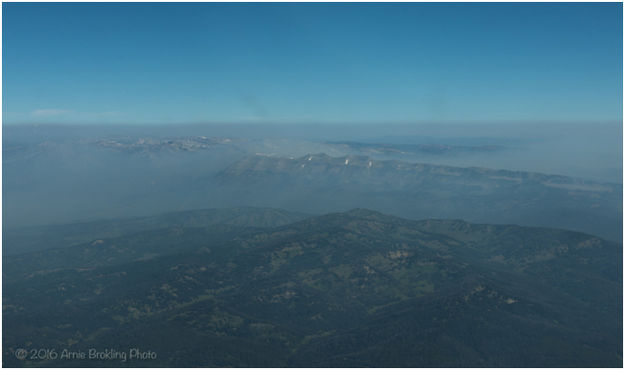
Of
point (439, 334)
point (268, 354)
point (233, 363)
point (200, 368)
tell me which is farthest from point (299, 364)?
point (439, 334)

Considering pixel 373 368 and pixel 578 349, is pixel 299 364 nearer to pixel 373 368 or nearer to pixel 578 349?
pixel 373 368

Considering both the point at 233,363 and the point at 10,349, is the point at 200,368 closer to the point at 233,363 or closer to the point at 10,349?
the point at 233,363

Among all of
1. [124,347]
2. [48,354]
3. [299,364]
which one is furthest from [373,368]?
[48,354]

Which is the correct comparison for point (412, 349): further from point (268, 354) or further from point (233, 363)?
point (233, 363)

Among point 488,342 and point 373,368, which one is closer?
point 373,368

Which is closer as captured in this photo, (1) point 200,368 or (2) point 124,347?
(1) point 200,368

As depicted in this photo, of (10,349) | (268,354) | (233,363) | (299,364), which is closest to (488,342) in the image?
(299,364)

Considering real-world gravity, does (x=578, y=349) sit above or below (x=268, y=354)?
above
